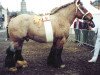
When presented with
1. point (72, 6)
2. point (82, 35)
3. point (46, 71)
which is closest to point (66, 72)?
point (46, 71)

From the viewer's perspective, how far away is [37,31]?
29.4 feet

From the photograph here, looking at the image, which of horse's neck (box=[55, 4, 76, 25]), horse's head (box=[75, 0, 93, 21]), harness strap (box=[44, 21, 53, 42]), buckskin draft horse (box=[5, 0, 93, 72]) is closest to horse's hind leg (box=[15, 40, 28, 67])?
buckskin draft horse (box=[5, 0, 93, 72])

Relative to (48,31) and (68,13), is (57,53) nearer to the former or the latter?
(48,31)

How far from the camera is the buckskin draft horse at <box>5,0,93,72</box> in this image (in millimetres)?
8922

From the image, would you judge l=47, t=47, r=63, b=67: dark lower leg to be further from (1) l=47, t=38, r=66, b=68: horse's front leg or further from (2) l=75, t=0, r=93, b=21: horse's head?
(2) l=75, t=0, r=93, b=21: horse's head

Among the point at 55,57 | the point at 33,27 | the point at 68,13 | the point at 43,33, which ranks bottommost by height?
the point at 55,57

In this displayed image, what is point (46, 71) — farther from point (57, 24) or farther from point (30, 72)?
point (57, 24)

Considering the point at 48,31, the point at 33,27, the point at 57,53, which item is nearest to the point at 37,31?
the point at 33,27

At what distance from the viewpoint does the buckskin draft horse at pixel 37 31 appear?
351 inches

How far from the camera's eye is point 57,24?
9172mm

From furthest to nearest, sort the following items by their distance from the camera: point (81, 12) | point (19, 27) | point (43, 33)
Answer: point (81, 12) < point (43, 33) < point (19, 27)

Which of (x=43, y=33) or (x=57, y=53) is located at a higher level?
(x=43, y=33)

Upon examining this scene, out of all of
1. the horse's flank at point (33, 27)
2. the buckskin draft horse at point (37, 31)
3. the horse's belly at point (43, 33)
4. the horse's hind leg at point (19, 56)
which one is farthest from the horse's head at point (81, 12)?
the horse's hind leg at point (19, 56)

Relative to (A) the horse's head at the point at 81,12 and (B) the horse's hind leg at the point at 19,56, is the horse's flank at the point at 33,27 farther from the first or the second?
(A) the horse's head at the point at 81,12
